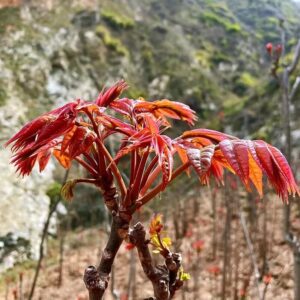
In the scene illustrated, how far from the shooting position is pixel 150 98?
39.0 feet

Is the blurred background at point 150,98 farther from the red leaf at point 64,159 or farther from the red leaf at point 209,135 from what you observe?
the red leaf at point 209,135

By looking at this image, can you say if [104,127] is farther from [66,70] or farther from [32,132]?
[66,70]

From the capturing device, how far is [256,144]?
0.73 meters

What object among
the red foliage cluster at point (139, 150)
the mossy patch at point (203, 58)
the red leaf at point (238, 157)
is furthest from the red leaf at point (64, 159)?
the mossy patch at point (203, 58)

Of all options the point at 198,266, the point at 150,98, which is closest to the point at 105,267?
the point at 198,266

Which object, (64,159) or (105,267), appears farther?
(64,159)

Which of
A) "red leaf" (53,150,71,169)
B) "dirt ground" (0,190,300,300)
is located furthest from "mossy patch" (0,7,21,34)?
"red leaf" (53,150,71,169)

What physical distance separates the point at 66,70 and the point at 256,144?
10.8 metres

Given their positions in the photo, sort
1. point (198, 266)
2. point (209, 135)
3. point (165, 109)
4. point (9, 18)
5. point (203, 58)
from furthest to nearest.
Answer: point (203, 58), point (9, 18), point (198, 266), point (165, 109), point (209, 135)

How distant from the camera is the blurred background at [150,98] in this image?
500cm

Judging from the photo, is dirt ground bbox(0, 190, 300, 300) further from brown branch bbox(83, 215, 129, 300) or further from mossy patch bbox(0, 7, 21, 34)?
mossy patch bbox(0, 7, 21, 34)

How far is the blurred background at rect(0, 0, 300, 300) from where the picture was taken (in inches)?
197

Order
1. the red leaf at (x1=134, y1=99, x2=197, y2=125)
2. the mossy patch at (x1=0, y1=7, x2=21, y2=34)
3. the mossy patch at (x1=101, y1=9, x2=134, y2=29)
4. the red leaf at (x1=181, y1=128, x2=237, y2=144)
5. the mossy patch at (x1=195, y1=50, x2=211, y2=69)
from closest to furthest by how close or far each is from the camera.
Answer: the red leaf at (x1=181, y1=128, x2=237, y2=144) → the red leaf at (x1=134, y1=99, x2=197, y2=125) → the mossy patch at (x1=0, y1=7, x2=21, y2=34) → the mossy patch at (x1=101, y1=9, x2=134, y2=29) → the mossy patch at (x1=195, y1=50, x2=211, y2=69)

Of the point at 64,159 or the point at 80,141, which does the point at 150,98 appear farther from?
the point at 80,141
